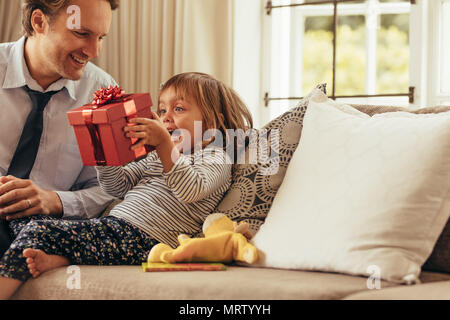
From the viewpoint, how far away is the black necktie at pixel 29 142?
64.8 inches

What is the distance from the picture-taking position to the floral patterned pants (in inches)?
45.3

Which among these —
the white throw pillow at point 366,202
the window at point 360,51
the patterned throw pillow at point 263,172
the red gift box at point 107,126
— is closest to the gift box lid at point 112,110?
the red gift box at point 107,126

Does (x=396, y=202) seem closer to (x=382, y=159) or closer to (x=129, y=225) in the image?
(x=382, y=159)

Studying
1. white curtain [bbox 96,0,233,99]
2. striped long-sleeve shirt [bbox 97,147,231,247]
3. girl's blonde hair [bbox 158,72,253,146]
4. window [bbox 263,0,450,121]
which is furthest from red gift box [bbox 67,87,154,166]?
window [bbox 263,0,450,121]

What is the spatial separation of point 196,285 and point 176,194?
375mm

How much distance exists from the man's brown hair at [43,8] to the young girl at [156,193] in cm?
44

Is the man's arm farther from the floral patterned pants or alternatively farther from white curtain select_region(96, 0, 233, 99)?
white curtain select_region(96, 0, 233, 99)

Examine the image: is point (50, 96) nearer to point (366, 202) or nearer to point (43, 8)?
point (43, 8)

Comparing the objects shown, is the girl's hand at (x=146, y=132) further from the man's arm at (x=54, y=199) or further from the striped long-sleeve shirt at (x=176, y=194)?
the man's arm at (x=54, y=199)

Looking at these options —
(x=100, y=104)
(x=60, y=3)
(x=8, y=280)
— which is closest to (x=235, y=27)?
(x=60, y=3)

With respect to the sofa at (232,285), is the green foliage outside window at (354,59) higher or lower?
higher

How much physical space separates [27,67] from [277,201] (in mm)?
961

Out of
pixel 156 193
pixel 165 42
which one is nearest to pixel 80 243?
pixel 156 193
